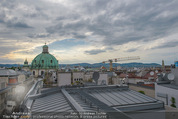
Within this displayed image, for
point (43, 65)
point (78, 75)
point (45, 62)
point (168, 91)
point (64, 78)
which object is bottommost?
point (64, 78)

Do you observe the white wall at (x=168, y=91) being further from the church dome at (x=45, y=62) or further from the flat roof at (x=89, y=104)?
the church dome at (x=45, y=62)

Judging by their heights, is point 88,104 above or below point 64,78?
above

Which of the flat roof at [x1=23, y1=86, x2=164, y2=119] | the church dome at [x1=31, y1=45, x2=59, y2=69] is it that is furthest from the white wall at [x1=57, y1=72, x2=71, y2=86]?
the church dome at [x1=31, y1=45, x2=59, y2=69]

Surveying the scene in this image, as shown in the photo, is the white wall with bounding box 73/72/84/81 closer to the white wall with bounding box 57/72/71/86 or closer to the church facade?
the white wall with bounding box 57/72/71/86

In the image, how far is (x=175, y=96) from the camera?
1886cm

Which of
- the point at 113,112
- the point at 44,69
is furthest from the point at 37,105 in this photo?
the point at 44,69

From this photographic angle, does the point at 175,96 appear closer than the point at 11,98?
Yes

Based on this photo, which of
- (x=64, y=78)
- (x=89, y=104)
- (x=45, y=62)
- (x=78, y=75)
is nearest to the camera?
(x=89, y=104)

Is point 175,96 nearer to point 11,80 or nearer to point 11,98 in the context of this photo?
point 11,98

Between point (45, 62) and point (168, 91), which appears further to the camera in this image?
point (45, 62)

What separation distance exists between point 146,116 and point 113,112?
12.9 ft

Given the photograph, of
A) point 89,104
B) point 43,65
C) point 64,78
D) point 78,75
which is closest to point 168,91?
point 89,104

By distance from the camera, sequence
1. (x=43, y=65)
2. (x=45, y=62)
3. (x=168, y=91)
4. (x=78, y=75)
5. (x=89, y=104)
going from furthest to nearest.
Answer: (x=45, y=62) → (x=43, y=65) → (x=78, y=75) → (x=168, y=91) → (x=89, y=104)

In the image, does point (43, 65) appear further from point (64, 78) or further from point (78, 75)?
point (64, 78)
